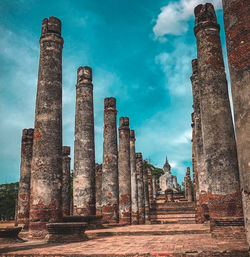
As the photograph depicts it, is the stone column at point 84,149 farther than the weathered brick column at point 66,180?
No

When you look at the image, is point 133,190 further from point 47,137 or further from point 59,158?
point 47,137

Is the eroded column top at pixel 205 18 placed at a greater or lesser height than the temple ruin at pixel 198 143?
greater

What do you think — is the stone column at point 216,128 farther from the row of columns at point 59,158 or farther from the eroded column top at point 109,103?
the eroded column top at point 109,103

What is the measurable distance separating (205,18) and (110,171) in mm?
10700

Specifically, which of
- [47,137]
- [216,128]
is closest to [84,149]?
[47,137]

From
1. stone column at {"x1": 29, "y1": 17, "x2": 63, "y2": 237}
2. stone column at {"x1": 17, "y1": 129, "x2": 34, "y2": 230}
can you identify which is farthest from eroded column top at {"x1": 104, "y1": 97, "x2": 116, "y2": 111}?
stone column at {"x1": 29, "y1": 17, "x2": 63, "y2": 237}

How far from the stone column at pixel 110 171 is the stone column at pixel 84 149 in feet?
10.6

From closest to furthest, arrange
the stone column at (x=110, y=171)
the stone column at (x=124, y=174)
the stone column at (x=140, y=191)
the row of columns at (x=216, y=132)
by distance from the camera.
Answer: the row of columns at (x=216, y=132), the stone column at (x=110, y=171), the stone column at (x=124, y=174), the stone column at (x=140, y=191)

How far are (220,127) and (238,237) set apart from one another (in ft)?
9.49

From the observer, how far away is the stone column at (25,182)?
15.1 meters

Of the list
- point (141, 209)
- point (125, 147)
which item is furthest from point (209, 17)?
point (141, 209)

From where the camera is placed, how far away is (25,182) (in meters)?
15.7

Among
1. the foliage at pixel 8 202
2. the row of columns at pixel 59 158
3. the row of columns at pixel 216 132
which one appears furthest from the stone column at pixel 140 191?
the foliage at pixel 8 202

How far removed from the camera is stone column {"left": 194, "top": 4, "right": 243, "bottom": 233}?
7.84 metres
